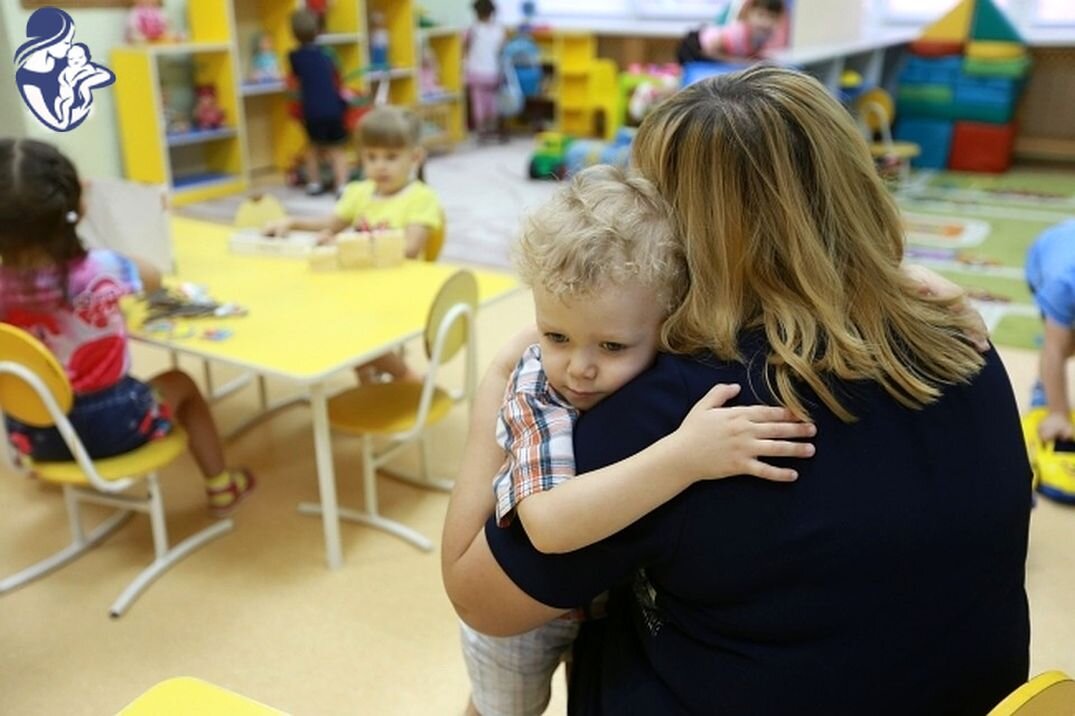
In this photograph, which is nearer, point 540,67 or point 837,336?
point 837,336

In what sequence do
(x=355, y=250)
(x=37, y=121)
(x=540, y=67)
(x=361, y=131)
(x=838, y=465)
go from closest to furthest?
(x=838, y=465), (x=37, y=121), (x=355, y=250), (x=361, y=131), (x=540, y=67)

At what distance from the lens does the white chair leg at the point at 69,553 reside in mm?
2178

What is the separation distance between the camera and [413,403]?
7.91ft

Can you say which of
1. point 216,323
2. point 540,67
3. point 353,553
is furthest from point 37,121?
point 540,67

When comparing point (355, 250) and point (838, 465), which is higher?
point (838, 465)

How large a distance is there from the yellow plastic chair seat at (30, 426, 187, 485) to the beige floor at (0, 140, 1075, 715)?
303 millimetres

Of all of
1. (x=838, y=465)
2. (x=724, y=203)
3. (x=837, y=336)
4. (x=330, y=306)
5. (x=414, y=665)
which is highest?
(x=724, y=203)

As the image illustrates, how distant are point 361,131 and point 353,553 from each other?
46.9 inches

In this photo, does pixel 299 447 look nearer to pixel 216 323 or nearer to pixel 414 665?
pixel 216 323

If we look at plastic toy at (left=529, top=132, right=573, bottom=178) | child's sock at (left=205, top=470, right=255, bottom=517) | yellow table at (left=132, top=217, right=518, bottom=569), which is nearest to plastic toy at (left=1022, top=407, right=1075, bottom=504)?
yellow table at (left=132, top=217, right=518, bottom=569)

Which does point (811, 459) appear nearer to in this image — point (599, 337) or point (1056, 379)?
point (599, 337)

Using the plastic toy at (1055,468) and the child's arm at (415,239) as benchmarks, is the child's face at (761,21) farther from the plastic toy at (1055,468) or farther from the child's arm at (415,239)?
the plastic toy at (1055,468)

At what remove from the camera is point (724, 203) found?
91cm

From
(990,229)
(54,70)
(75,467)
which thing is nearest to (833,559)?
(54,70)
